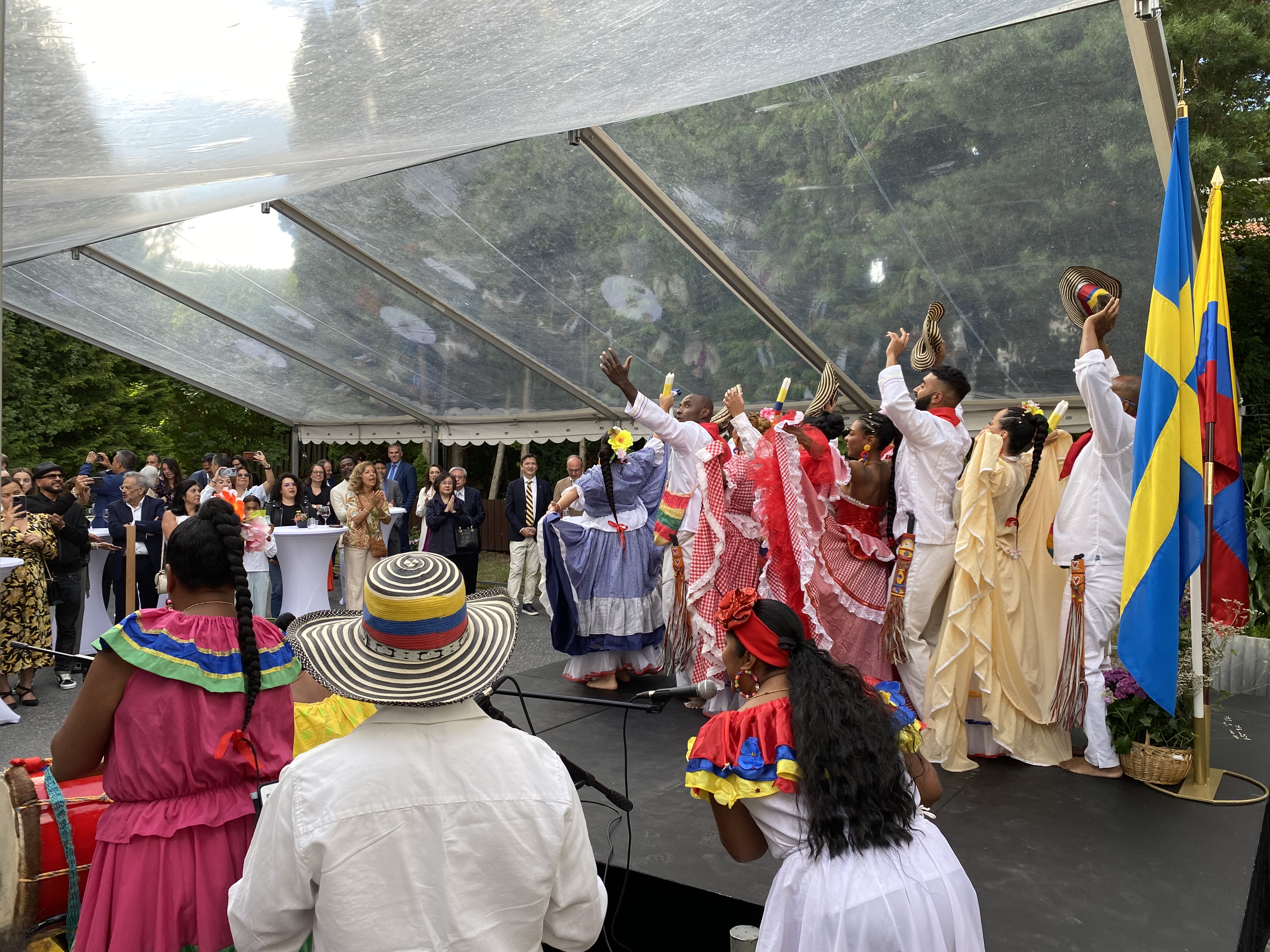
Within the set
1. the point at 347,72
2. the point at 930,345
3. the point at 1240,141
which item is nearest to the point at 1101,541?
the point at 930,345

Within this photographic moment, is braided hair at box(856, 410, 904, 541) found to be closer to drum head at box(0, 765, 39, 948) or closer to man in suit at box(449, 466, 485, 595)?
drum head at box(0, 765, 39, 948)

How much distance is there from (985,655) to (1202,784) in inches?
39.7

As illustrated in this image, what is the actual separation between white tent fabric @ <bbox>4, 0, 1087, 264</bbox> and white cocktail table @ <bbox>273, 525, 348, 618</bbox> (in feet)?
12.2

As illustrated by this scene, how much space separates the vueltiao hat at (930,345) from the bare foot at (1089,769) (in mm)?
2178

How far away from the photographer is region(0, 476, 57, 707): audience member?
6.05 meters

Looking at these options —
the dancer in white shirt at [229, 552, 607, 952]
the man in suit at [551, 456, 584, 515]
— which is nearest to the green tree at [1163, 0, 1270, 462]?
the man in suit at [551, 456, 584, 515]

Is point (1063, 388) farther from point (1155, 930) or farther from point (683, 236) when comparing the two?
point (1155, 930)

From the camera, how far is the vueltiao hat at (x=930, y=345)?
5402 millimetres

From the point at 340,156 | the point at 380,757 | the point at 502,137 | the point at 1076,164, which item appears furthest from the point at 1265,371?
the point at 380,757

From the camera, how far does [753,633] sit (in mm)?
2412

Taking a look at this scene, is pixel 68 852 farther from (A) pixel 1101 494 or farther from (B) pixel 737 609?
(A) pixel 1101 494

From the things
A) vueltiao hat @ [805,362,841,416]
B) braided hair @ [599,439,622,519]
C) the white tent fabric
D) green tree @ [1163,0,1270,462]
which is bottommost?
braided hair @ [599,439,622,519]

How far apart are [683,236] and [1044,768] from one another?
4667 millimetres

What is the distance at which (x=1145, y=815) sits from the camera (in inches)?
153
